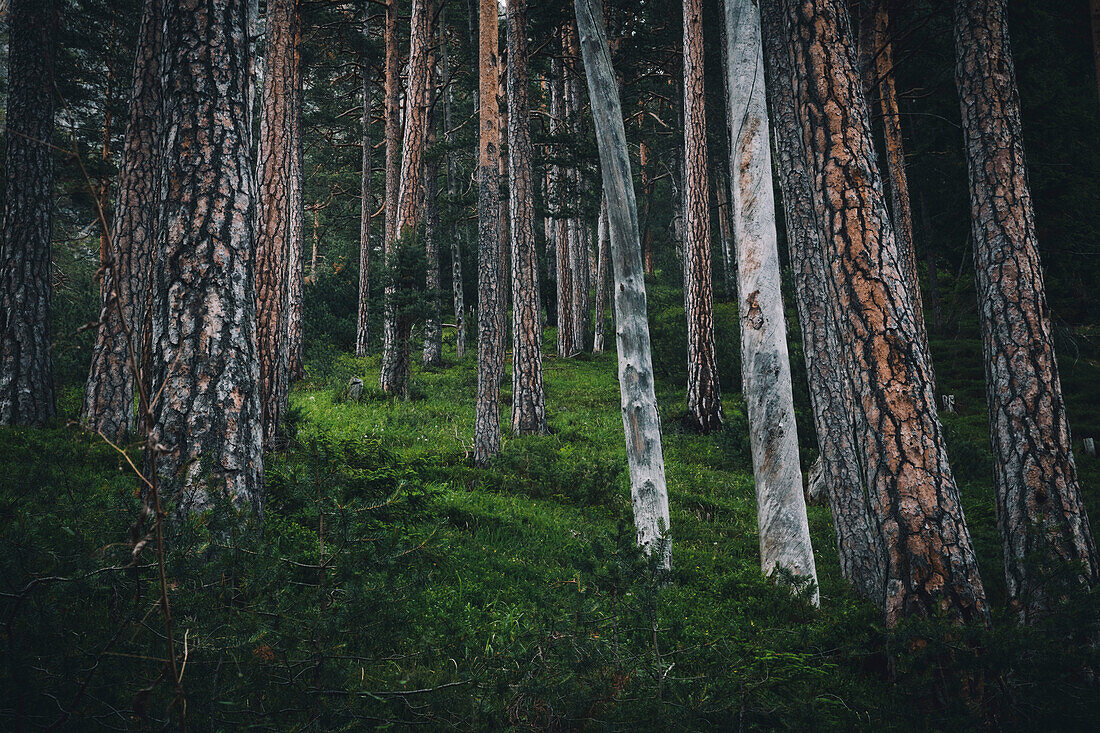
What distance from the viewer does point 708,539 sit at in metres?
7.16

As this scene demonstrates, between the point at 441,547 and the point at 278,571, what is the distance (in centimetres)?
86

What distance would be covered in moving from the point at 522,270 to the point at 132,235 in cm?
653

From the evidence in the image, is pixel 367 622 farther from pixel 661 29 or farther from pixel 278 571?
pixel 661 29

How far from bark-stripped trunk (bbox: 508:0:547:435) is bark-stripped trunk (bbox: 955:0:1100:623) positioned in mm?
7499

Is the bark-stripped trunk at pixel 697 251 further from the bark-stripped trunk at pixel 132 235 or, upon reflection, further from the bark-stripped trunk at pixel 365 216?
the bark-stripped trunk at pixel 365 216

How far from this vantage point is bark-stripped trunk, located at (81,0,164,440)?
711 centimetres

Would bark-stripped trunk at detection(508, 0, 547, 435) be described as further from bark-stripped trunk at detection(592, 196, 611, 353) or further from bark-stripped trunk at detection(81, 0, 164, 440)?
bark-stripped trunk at detection(592, 196, 611, 353)

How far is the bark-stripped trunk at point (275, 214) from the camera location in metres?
7.59

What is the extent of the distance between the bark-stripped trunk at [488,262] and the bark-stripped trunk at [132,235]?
4.78m

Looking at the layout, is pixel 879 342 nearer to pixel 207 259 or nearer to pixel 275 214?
pixel 207 259

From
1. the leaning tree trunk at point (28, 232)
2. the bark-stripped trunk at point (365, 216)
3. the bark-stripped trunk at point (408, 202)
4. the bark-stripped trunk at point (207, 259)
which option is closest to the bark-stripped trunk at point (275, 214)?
the bark-stripped trunk at point (207, 259)

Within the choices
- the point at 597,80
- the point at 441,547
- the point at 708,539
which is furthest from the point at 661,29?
the point at 441,547

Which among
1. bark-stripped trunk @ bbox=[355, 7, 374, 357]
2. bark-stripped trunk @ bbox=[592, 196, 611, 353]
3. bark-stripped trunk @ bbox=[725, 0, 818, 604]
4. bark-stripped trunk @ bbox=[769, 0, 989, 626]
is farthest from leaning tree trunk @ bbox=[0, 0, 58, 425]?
bark-stripped trunk @ bbox=[592, 196, 611, 353]

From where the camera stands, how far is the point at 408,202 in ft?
40.3
